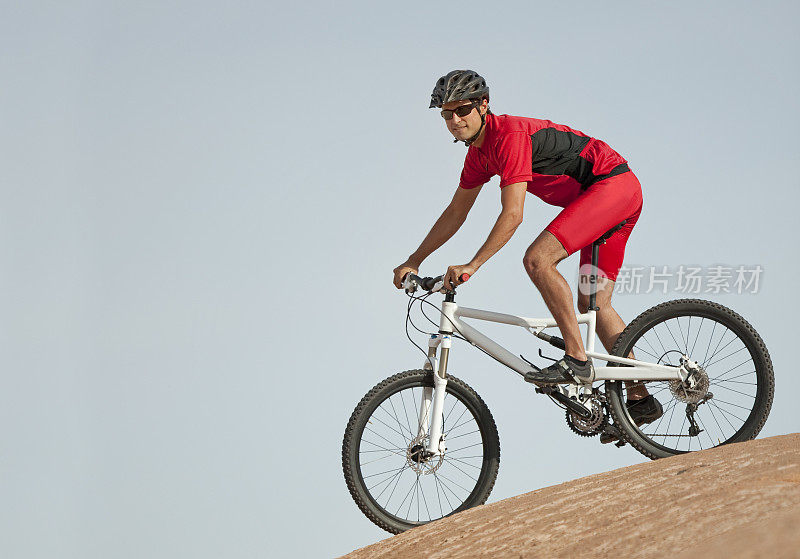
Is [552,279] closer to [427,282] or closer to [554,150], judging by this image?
[427,282]

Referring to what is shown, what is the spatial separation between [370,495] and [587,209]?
238 centimetres

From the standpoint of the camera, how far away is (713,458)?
518 cm

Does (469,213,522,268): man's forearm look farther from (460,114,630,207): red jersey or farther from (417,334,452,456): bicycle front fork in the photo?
(417,334,452,456): bicycle front fork

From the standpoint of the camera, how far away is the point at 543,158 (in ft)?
19.0

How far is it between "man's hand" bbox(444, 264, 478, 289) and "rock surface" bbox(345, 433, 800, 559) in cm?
143

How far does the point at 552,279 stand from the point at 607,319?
36.3 inches

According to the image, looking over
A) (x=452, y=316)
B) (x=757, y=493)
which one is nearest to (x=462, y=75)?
(x=452, y=316)

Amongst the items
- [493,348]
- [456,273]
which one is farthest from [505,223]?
[493,348]

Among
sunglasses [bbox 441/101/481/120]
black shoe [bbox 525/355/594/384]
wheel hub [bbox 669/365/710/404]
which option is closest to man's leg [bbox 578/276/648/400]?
wheel hub [bbox 669/365/710/404]

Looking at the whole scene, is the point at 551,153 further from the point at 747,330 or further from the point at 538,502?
the point at 538,502

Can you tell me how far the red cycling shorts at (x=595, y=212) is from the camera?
5.63m

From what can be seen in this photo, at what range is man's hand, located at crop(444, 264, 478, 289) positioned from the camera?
17.5 ft

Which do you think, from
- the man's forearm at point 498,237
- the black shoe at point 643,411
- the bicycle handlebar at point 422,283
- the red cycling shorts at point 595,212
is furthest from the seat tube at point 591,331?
the bicycle handlebar at point 422,283

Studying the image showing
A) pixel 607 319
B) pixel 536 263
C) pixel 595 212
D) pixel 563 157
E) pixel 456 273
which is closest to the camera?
pixel 456 273
